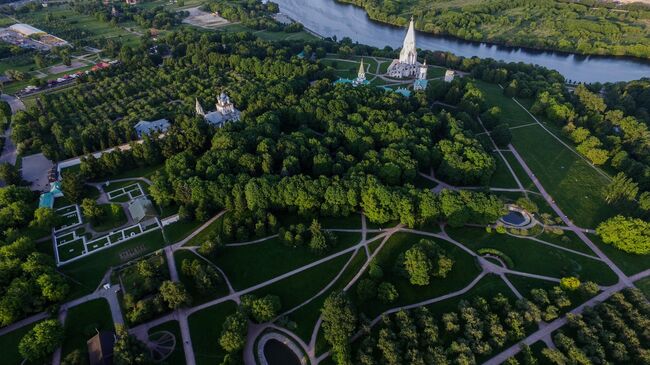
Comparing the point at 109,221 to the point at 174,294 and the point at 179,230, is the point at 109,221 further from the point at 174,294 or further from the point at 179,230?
the point at 174,294

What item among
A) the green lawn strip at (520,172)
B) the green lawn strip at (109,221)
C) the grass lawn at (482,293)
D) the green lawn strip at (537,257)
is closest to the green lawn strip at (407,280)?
the grass lawn at (482,293)

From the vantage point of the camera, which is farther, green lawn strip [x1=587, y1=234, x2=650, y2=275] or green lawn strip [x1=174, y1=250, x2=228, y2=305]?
green lawn strip [x1=587, y1=234, x2=650, y2=275]

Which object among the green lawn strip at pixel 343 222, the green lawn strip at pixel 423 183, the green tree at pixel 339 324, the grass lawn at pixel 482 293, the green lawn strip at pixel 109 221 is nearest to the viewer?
the green tree at pixel 339 324

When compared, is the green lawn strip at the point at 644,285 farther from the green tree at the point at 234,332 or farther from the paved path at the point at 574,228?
the green tree at the point at 234,332

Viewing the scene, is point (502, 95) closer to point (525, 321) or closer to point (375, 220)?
point (375, 220)

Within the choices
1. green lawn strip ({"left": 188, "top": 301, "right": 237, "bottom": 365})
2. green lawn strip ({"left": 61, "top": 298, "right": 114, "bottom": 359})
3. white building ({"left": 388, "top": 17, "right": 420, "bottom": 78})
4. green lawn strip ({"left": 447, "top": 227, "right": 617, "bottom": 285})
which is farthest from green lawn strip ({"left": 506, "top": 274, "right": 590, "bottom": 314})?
white building ({"left": 388, "top": 17, "right": 420, "bottom": 78})

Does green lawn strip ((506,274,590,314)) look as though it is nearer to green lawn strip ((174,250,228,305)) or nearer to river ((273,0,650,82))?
green lawn strip ((174,250,228,305))

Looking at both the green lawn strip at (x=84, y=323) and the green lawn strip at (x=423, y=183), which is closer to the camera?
the green lawn strip at (x=84, y=323)
